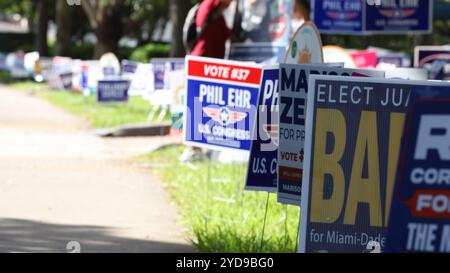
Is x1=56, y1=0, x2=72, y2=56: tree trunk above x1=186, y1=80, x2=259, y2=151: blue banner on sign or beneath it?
beneath

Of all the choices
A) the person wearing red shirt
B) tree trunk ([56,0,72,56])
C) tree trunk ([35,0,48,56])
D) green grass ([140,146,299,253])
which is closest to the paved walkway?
green grass ([140,146,299,253])

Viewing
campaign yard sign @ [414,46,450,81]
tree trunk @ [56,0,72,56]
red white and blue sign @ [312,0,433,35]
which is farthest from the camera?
tree trunk @ [56,0,72,56]

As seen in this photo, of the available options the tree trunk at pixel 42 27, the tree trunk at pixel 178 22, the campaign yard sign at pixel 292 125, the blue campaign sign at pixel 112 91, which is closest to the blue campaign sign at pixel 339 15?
the blue campaign sign at pixel 112 91

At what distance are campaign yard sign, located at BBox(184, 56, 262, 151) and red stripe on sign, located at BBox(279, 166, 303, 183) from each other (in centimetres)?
175

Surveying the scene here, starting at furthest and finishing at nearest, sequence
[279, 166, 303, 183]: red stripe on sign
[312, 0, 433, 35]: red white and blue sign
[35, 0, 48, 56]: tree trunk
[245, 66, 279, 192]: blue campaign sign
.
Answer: [35, 0, 48, 56]: tree trunk < [312, 0, 433, 35]: red white and blue sign < [245, 66, 279, 192]: blue campaign sign < [279, 166, 303, 183]: red stripe on sign

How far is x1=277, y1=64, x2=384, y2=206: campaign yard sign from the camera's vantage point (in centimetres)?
684

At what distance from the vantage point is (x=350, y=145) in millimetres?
5473

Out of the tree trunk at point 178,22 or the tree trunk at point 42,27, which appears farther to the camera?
the tree trunk at point 42,27

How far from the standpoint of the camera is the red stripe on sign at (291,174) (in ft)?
22.4

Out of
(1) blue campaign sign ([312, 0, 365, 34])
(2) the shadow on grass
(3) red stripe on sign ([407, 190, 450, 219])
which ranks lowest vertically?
(2) the shadow on grass

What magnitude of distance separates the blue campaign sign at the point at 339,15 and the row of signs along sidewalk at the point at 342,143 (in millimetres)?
7557

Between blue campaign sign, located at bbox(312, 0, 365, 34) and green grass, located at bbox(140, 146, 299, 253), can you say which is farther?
blue campaign sign, located at bbox(312, 0, 365, 34)

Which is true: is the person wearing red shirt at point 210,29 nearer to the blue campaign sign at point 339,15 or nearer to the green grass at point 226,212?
the green grass at point 226,212

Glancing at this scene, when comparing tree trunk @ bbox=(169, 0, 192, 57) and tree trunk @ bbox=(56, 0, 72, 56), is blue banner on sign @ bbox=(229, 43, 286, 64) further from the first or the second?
tree trunk @ bbox=(56, 0, 72, 56)
